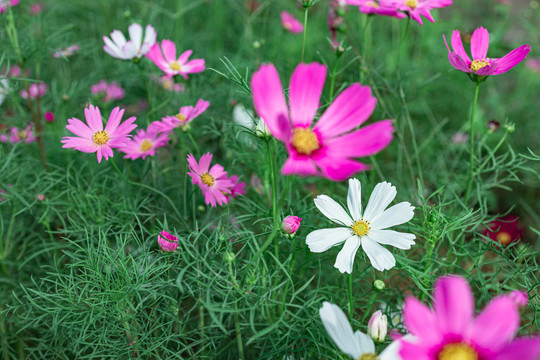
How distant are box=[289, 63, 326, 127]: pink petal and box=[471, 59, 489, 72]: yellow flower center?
14.5 inches

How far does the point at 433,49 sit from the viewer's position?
187cm

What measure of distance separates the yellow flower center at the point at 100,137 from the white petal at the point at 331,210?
1.27 feet

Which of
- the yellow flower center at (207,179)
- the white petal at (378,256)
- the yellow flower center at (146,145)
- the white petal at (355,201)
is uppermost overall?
the white petal at (355,201)

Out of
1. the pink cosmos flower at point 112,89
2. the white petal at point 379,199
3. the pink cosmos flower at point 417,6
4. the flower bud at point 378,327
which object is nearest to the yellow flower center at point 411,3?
the pink cosmos flower at point 417,6

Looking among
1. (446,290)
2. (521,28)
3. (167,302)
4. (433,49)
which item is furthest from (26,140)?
(521,28)

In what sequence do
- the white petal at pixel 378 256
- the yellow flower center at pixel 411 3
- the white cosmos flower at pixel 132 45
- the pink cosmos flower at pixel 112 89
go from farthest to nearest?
1. the pink cosmos flower at pixel 112 89
2. the white cosmos flower at pixel 132 45
3. the yellow flower center at pixel 411 3
4. the white petal at pixel 378 256

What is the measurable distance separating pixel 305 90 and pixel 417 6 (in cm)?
46

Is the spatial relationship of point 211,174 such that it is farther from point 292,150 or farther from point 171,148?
point 171,148

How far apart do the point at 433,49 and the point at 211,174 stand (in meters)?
1.38

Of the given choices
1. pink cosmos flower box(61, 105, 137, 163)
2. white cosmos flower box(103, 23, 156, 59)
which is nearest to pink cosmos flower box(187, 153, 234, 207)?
pink cosmos flower box(61, 105, 137, 163)

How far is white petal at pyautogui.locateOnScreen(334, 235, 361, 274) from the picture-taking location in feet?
2.23

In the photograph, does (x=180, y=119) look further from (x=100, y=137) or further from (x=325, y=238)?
(x=325, y=238)

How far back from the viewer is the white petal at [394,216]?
710mm

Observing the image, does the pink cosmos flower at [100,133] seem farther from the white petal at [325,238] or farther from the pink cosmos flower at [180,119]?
the white petal at [325,238]
